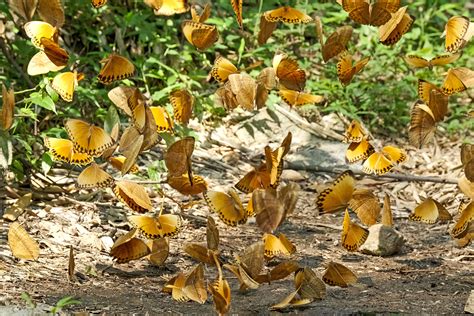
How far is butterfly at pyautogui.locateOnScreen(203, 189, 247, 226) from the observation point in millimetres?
4059

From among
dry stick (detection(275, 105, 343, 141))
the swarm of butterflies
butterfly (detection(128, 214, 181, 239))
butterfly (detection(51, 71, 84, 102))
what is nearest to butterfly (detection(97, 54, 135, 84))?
the swarm of butterflies

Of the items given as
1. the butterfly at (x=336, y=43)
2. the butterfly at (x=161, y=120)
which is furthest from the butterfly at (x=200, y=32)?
the butterfly at (x=336, y=43)

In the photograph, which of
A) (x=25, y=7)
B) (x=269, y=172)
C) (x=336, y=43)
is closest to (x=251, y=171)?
(x=269, y=172)

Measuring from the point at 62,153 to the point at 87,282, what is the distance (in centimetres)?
56

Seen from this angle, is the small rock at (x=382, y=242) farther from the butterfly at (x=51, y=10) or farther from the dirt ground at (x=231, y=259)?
the butterfly at (x=51, y=10)

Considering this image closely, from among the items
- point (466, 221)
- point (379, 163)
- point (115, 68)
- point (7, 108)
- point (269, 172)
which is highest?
point (115, 68)

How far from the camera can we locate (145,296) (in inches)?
152

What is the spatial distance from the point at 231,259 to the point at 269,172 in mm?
579

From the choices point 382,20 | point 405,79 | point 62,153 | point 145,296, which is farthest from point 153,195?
point 405,79

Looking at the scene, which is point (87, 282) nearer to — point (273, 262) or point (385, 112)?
point (273, 262)

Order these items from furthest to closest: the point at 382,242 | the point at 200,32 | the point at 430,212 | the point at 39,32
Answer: the point at 382,242 < the point at 430,212 < the point at 200,32 < the point at 39,32

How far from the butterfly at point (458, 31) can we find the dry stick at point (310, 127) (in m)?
2.05

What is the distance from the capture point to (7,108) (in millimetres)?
3936

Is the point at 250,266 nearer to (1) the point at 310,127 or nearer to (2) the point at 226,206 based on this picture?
(2) the point at 226,206
